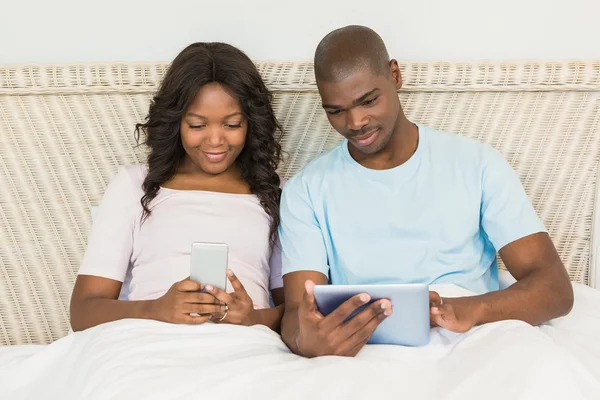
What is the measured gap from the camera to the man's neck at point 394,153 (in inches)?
71.5

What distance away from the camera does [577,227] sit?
210 cm

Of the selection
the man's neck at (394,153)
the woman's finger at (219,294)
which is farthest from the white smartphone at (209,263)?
the man's neck at (394,153)

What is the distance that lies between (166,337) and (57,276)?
27.9 inches

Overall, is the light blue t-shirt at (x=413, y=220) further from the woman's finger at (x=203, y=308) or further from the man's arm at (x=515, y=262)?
the woman's finger at (x=203, y=308)

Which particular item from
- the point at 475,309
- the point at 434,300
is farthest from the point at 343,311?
the point at 475,309

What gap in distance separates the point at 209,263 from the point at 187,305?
0.11m

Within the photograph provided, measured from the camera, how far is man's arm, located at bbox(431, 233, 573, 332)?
1524 millimetres

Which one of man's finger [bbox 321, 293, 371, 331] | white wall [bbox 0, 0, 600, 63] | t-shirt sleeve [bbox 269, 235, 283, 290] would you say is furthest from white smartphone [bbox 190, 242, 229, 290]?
white wall [bbox 0, 0, 600, 63]

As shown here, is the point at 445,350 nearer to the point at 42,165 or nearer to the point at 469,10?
the point at 469,10

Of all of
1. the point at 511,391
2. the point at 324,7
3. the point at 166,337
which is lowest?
the point at 166,337

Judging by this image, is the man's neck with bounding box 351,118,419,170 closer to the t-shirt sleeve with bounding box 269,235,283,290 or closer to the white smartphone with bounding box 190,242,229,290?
the t-shirt sleeve with bounding box 269,235,283,290

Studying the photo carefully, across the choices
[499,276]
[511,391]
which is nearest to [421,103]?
[499,276]

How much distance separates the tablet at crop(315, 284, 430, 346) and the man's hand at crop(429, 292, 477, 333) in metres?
0.03

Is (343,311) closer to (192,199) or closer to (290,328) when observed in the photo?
(290,328)
